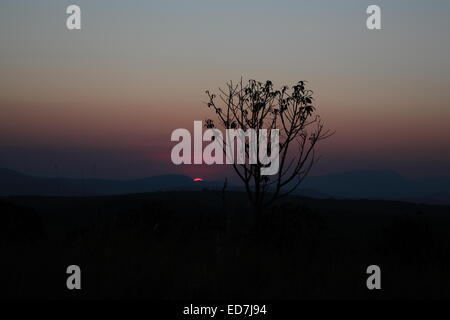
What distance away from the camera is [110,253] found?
24.6ft

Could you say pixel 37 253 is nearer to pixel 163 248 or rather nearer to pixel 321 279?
pixel 163 248

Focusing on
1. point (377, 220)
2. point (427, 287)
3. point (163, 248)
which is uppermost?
point (163, 248)

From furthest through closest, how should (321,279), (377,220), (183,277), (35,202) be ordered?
(35,202) → (377,220) → (321,279) → (183,277)

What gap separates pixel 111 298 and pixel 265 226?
798 centimetres

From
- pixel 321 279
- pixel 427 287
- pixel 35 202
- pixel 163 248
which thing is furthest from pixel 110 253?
pixel 35 202

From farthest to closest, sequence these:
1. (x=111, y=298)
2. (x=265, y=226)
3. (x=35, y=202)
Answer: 1. (x=35, y=202)
2. (x=265, y=226)
3. (x=111, y=298)

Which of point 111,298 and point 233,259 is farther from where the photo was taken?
point 233,259

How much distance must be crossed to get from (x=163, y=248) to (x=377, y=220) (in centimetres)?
3225

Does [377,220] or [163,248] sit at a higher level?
[163,248]

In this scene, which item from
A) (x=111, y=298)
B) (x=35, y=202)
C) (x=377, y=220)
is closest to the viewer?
(x=111, y=298)

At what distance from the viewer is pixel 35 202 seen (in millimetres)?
48750

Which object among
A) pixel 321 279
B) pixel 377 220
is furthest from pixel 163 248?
pixel 377 220
